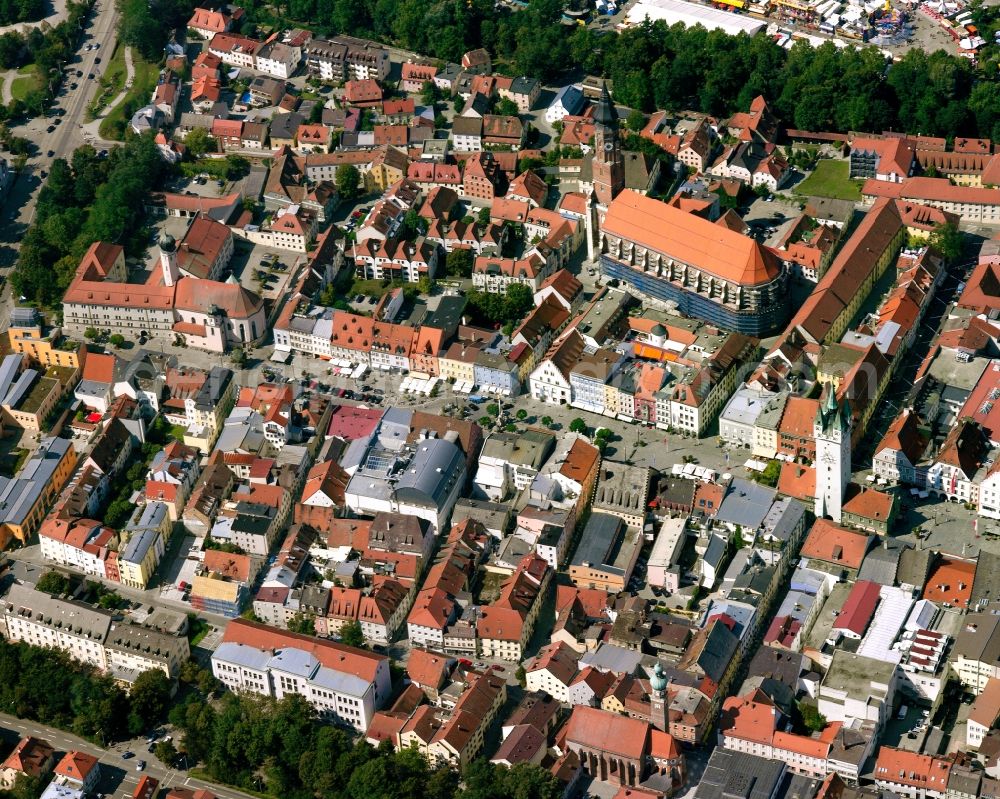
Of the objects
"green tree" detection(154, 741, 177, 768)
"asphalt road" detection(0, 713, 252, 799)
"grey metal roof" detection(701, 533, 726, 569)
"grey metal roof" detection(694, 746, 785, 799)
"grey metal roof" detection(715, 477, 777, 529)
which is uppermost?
"grey metal roof" detection(715, 477, 777, 529)

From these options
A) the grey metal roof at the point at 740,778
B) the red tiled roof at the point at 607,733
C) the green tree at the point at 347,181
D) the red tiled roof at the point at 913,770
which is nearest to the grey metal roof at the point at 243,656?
the red tiled roof at the point at 607,733

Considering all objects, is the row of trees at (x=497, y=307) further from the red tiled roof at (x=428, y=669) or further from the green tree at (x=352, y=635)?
the red tiled roof at (x=428, y=669)

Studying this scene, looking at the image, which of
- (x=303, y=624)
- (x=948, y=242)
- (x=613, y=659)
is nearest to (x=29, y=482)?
(x=303, y=624)

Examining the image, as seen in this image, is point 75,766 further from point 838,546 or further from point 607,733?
point 838,546

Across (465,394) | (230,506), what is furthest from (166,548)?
(465,394)

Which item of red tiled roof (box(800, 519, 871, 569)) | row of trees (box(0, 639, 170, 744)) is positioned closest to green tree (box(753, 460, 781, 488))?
red tiled roof (box(800, 519, 871, 569))

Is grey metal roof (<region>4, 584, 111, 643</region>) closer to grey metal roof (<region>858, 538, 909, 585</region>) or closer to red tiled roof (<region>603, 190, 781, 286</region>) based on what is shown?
grey metal roof (<region>858, 538, 909, 585</region>)
